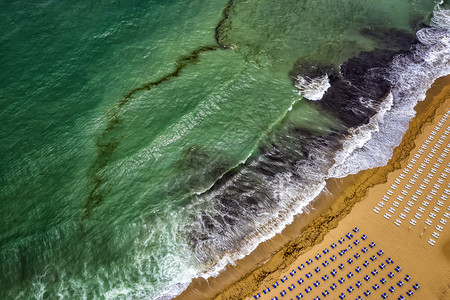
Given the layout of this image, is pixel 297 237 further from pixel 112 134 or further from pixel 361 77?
pixel 361 77

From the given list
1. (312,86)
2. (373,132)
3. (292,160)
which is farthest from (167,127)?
(373,132)

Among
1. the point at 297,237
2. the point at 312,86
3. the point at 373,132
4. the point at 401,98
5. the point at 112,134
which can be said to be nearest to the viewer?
the point at 297,237

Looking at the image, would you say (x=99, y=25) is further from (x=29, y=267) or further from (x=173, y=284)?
(x=173, y=284)

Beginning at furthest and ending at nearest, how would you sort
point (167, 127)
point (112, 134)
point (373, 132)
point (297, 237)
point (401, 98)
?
point (401, 98) → point (373, 132) → point (167, 127) → point (112, 134) → point (297, 237)

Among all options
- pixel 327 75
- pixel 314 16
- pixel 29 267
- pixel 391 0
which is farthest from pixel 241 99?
pixel 391 0

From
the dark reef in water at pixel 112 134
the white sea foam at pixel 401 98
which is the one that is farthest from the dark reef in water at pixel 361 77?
the dark reef in water at pixel 112 134

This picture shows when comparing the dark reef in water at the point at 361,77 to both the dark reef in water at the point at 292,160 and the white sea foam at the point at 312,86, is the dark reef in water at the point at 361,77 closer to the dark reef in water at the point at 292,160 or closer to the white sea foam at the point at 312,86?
the dark reef in water at the point at 292,160

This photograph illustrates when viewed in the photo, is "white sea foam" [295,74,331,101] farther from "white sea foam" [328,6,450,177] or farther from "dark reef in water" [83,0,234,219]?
"dark reef in water" [83,0,234,219]

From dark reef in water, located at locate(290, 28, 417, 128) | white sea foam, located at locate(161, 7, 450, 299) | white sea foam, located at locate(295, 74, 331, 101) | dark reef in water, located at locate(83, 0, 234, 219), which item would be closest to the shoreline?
white sea foam, located at locate(161, 7, 450, 299)
